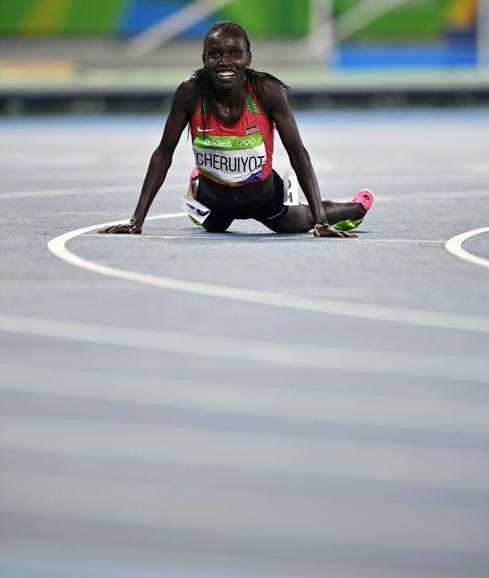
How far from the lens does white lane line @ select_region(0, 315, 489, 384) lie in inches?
246

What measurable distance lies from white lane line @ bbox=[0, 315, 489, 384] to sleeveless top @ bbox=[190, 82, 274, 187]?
2957mm

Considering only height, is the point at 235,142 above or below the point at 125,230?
above

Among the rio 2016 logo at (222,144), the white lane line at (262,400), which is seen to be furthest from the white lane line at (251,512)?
the rio 2016 logo at (222,144)

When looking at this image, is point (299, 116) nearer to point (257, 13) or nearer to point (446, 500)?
point (257, 13)

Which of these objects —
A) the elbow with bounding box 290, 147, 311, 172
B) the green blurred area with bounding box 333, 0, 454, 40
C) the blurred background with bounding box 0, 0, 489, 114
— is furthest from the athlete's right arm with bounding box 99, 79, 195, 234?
the green blurred area with bounding box 333, 0, 454, 40

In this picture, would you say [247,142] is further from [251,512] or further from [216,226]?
[251,512]

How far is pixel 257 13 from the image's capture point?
3247cm

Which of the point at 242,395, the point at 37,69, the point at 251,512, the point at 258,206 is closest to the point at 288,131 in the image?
the point at 258,206

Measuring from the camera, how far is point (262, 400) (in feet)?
18.8

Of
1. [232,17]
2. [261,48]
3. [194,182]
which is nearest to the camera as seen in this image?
[194,182]

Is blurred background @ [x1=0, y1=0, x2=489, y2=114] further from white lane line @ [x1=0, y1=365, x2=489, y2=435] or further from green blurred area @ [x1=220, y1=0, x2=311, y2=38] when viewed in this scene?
white lane line @ [x1=0, y1=365, x2=489, y2=435]

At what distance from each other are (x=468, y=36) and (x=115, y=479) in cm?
3012

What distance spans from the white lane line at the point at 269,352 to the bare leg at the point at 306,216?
3.60m

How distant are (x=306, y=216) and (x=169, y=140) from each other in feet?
3.87
